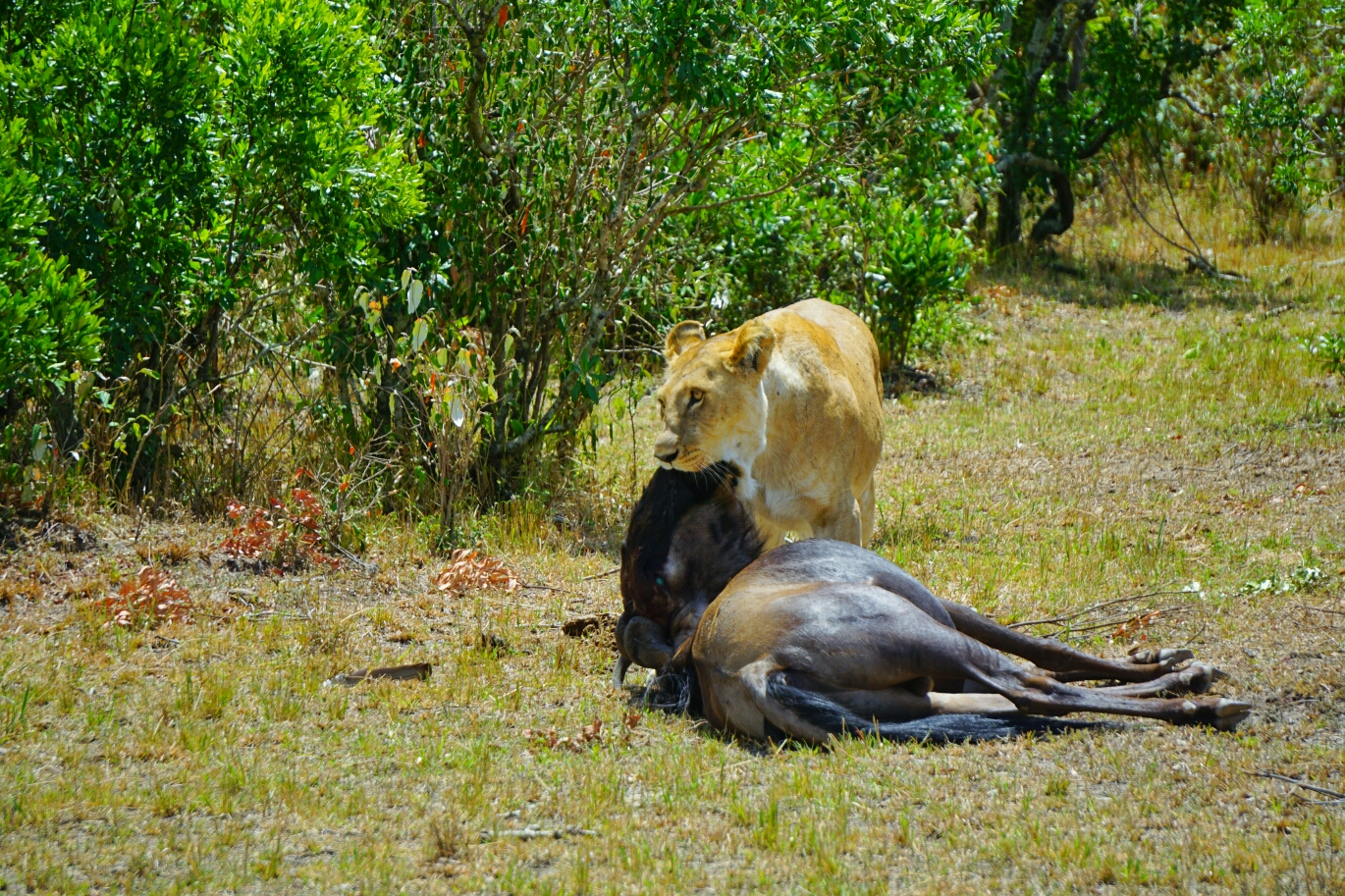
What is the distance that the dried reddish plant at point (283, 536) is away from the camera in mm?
7176

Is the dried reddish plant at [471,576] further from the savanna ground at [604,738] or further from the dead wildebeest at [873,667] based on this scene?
the dead wildebeest at [873,667]

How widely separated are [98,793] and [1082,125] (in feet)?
52.2

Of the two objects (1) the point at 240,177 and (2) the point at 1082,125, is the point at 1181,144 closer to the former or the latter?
(2) the point at 1082,125

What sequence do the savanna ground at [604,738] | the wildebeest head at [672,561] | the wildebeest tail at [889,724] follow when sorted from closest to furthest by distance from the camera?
the savanna ground at [604,738] → the wildebeest tail at [889,724] → the wildebeest head at [672,561]

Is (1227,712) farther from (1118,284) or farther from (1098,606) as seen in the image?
(1118,284)

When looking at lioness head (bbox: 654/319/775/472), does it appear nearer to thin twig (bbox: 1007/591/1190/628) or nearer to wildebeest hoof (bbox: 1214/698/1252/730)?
thin twig (bbox: 1007/591/1190/628)

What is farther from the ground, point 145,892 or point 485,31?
point 485,31

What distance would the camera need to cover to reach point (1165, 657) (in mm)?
5055

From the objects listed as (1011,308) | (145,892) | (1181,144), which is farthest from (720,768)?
(1181,144)

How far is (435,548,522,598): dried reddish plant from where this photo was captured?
699cm

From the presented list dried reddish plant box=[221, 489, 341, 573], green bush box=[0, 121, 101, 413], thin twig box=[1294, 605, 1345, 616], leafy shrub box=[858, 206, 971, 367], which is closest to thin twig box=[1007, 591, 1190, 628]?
thin twig box=[1294, 605, 1345, 616]

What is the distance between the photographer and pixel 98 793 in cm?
414

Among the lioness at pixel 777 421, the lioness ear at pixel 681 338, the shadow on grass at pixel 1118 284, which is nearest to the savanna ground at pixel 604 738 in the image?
the lioness at pixel 777 421

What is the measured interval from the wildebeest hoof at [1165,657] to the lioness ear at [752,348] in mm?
2182
